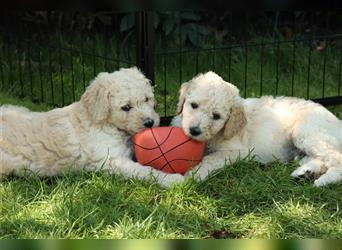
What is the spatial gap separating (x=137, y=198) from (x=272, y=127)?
119 cm

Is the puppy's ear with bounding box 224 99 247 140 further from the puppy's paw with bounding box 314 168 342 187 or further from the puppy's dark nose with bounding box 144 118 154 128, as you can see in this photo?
the puppy's paw with bounding box 314 168 342 187

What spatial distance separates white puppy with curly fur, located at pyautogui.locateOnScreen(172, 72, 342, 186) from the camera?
4039 millimetres

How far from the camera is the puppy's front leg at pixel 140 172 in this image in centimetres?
395

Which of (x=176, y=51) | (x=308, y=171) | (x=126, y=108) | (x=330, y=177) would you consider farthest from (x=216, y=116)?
(x=176, y=51)

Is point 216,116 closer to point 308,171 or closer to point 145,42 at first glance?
point 308,171

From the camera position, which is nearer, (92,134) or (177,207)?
(177,207)

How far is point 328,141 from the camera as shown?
4285 mm

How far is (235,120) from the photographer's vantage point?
4.14 metres

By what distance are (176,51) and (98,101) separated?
6.59 feet

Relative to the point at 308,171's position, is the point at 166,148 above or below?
above

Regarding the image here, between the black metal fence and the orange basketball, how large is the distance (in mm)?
1429

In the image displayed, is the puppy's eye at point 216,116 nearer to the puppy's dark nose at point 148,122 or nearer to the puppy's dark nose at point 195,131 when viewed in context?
the puppy's dark nose at point 195,131

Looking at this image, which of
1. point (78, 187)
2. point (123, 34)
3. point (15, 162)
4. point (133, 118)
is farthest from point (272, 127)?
point (123, 34)

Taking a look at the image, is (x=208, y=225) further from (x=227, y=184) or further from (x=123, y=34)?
(x=123, y=34)
